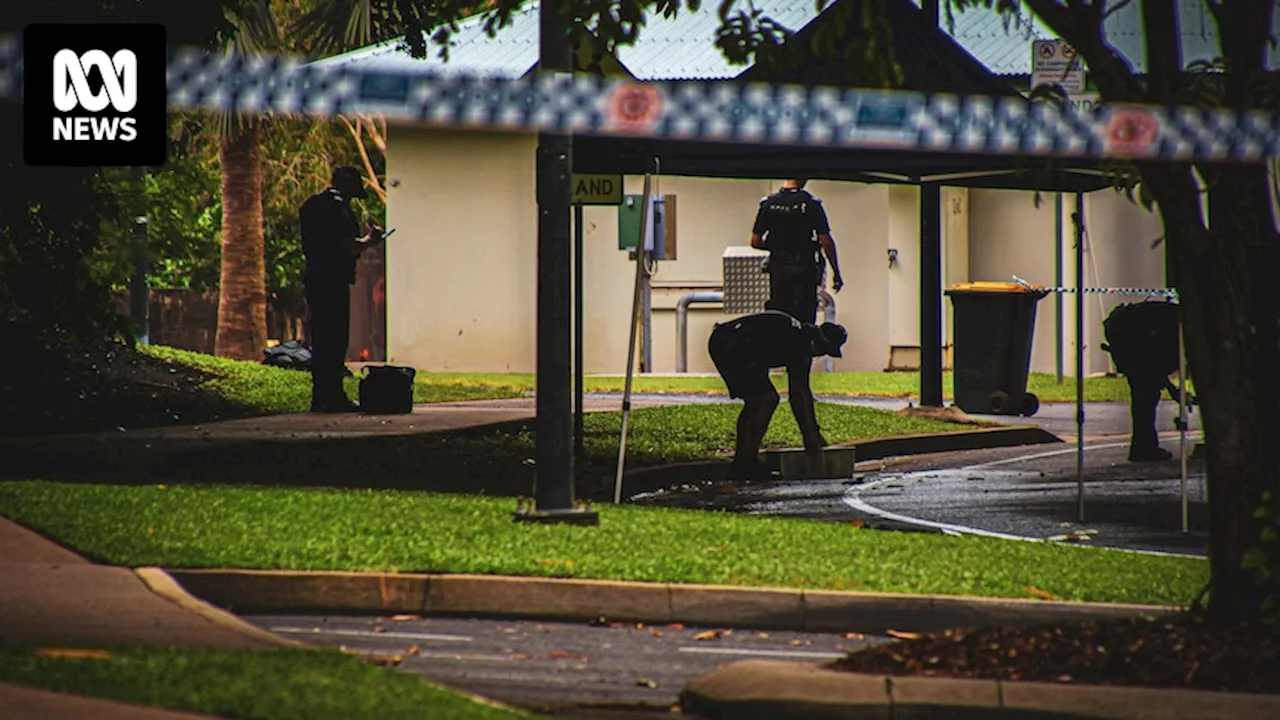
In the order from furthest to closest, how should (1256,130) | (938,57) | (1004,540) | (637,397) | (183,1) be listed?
1. (637,397)
2. (183,1)
3. (938,57)
4. (1004,540)
5. (1256,130)

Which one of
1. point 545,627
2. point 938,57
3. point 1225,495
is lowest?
point 545,627

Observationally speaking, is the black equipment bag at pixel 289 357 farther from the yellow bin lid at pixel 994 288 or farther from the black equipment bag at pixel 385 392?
the yellow bin lid at pixel 994 288

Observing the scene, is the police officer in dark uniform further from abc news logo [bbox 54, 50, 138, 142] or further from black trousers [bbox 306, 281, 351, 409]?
abc news logo [bbox 54, 50, 138, 142]

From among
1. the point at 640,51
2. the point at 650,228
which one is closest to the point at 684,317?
the point at 640,51

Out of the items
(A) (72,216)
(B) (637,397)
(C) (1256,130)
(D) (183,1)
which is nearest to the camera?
(C) (1256,130)

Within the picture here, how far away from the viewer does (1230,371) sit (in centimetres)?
817

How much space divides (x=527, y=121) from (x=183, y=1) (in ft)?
28.4

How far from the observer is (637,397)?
26.7 meters

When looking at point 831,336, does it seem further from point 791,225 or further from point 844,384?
point 844,384

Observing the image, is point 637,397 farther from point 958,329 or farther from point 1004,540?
point 1004,540

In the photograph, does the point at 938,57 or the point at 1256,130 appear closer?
the point at 1256,130

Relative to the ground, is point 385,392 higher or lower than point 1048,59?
lower

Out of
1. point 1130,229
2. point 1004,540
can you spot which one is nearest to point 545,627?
point 1004,540

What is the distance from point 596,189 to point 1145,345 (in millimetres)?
5141
